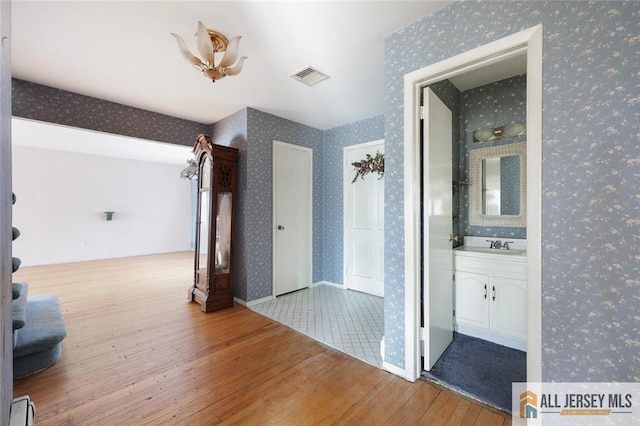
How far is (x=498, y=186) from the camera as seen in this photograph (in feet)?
8.99

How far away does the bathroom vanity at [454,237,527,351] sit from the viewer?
2266 millimetres

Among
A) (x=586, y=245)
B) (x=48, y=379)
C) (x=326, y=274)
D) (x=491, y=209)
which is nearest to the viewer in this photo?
(x=586, y=245)

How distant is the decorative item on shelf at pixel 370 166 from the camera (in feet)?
11.8

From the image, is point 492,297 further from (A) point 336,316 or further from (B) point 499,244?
(A) point 336,316

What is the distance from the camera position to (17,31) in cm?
198

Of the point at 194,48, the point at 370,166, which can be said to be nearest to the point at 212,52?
the point at 194,48

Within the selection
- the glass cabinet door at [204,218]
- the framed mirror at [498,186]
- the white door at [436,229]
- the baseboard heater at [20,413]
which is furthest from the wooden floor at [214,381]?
the framed mirror at [498,186]

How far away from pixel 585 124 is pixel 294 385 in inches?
89.6

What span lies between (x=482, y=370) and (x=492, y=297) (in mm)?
663

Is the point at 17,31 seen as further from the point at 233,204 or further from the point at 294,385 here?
the point at 294,385

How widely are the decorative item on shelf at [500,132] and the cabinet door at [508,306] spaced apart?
1415 mm

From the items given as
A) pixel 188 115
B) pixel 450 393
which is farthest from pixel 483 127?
pixel 188 115

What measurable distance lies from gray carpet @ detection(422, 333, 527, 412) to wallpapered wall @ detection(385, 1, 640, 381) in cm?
55

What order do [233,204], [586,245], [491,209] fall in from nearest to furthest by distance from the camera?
[586,245] → [491,209] → [233,204]
